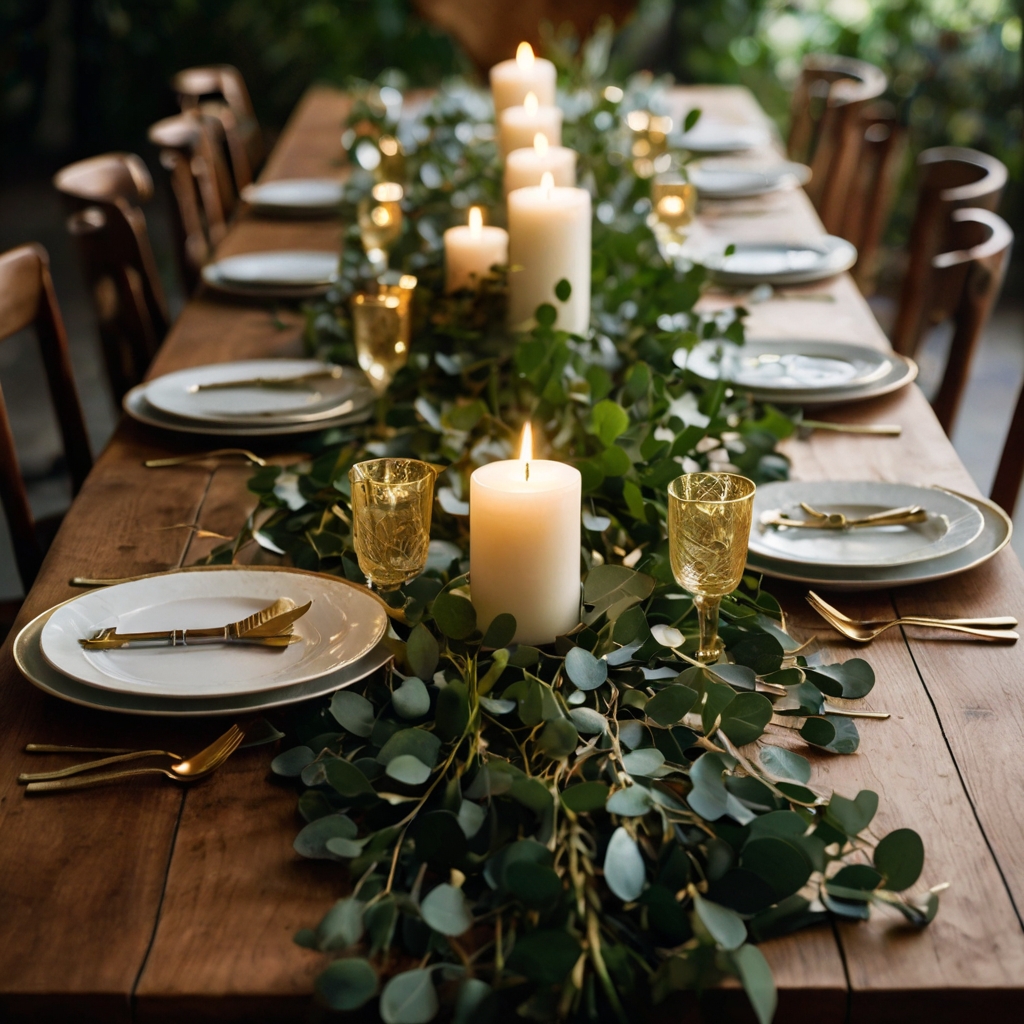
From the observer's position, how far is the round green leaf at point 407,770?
0.77m

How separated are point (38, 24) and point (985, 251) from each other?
5.65 metres

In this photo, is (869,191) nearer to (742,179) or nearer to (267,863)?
(742,179)

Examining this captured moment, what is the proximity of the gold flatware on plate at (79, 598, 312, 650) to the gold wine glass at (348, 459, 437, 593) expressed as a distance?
0.06 metres

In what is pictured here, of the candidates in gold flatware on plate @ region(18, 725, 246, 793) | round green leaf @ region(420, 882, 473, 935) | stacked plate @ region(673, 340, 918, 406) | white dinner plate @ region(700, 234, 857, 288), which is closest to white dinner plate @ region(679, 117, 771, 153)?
white dinner plate @ region(700, 234, 857, 288)

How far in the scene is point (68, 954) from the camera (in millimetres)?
723

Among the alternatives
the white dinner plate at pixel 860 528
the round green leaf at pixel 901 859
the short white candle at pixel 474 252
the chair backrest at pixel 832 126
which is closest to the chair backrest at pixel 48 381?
the short white candle at pixel 474 252

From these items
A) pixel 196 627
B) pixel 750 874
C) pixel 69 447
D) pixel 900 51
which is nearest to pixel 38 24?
pixel 900 51

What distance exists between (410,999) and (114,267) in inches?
71.6

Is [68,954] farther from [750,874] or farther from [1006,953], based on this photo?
[1006,953]

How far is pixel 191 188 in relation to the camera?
2912 mm

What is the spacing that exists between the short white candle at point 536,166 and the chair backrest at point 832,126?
1538 mm

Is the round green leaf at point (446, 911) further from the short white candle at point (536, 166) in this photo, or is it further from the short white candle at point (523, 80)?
the short white candle at point (523, 80)

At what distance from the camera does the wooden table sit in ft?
2.29

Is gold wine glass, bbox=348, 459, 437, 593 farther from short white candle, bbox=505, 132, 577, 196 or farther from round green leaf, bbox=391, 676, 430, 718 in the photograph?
short white candle, bbox=505, 132, 577, 196
